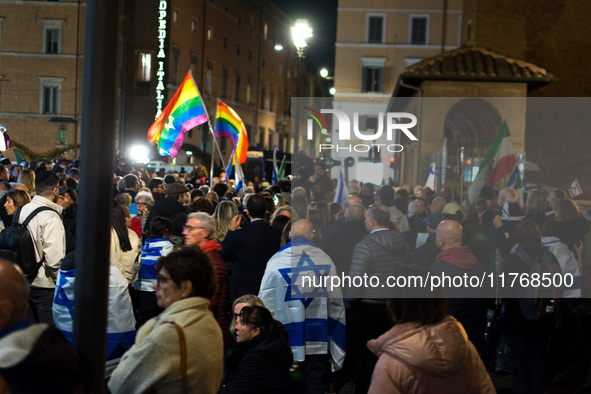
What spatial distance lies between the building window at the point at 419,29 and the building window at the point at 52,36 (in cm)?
2380

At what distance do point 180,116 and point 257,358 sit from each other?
9.60m

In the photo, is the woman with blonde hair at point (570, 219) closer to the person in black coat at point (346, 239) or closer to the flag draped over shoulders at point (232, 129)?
the person in black coat at point (346, 239)

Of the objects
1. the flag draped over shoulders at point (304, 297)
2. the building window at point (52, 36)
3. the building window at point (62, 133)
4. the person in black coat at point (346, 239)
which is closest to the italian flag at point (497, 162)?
the person in black coat at point (346, 239)

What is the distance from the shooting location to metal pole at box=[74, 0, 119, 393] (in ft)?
8.86

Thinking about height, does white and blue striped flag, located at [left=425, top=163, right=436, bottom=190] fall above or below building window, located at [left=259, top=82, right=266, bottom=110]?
below

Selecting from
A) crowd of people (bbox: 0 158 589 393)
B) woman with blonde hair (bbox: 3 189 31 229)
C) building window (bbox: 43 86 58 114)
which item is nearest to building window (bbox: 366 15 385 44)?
building window (bbox: 43 86 58 114)

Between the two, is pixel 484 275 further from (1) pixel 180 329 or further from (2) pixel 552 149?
(2) pixel 552 149

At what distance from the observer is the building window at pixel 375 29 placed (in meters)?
50.6

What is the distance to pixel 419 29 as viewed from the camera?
2019 inches

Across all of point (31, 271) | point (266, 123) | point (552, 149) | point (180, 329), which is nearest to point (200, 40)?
point (266, 123)

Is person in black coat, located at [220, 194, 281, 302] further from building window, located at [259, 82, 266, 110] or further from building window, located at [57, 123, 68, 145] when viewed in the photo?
building window, located at [259, 82, 266, 110]

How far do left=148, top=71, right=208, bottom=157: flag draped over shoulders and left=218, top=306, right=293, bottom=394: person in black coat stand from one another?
900cm

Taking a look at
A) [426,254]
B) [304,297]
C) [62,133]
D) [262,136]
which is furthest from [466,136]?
[262,136]

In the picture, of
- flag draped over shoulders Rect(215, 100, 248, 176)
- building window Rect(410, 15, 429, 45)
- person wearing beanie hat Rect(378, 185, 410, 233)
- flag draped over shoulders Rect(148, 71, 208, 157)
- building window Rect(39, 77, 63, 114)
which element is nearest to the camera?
person wearing beanie hat Rect(378, 185, 410, 233)
